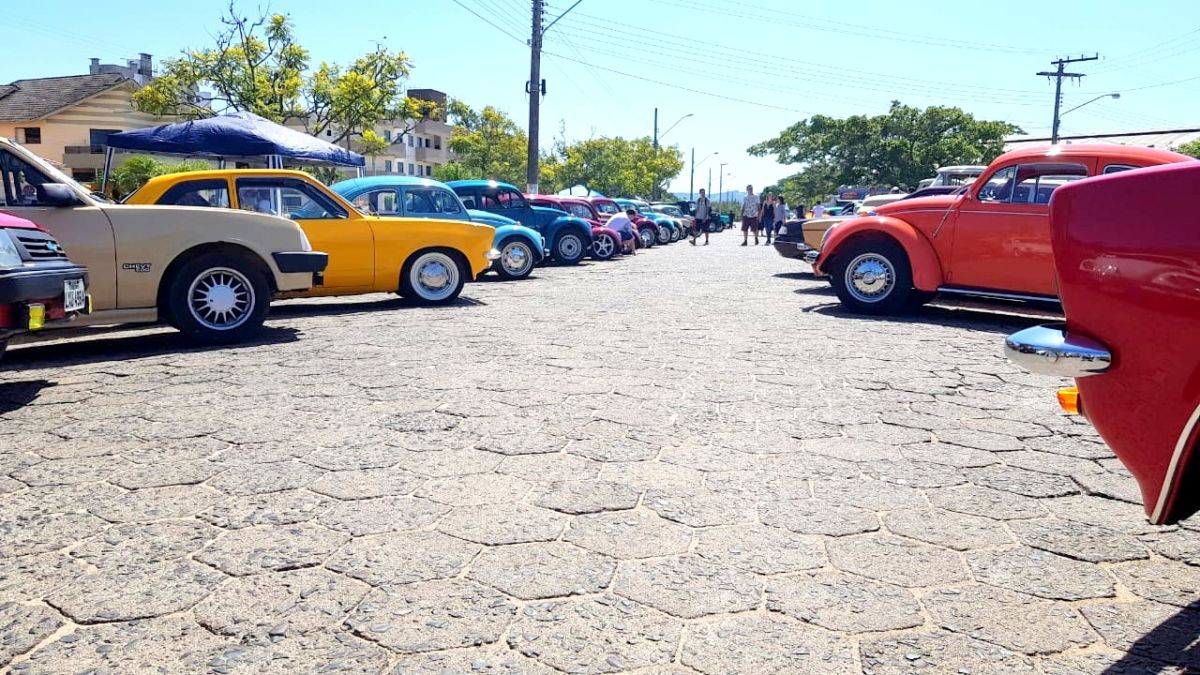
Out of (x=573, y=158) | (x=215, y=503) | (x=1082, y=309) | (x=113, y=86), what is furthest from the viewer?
(x=573, y=158)

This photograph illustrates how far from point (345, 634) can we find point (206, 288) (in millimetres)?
5038

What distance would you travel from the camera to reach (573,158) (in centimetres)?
6228

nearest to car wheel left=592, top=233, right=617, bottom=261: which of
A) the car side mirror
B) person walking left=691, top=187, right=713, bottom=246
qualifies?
person walking left=691, top=187, right=713, bottom=246

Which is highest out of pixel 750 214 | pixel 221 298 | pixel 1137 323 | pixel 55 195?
pixel 750 214

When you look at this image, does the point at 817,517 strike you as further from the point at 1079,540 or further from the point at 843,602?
the point at 1079,540

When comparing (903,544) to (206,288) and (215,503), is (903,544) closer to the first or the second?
(215,503)

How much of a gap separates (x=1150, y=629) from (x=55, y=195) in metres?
6.41

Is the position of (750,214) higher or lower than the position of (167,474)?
higher

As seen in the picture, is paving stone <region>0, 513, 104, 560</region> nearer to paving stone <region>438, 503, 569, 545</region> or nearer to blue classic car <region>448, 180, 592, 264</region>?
paving stone <region>438, 503, 569, 545</region>

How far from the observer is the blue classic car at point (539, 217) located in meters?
14.9

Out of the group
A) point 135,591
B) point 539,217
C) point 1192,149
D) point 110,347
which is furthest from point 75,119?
point 1192,149

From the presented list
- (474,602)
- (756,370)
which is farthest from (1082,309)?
(756,370)

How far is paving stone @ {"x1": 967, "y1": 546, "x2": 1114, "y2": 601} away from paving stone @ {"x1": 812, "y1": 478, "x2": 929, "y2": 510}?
0.46 metres

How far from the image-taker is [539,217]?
53.4 ft
